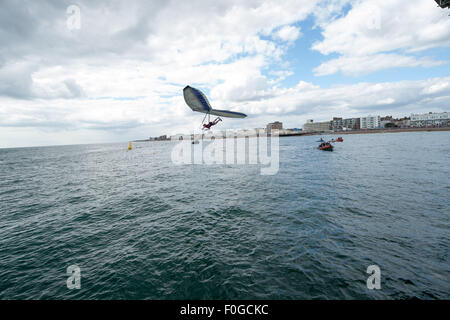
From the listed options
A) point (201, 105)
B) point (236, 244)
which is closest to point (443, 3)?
point (201, 105)

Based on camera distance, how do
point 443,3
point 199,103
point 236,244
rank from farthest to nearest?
point 443,3 → point 199,103 → point 236,244

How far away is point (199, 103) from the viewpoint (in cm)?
1555

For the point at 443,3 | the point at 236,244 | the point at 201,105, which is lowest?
the point at 236,244

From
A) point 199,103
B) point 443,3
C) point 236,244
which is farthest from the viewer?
point 443,3

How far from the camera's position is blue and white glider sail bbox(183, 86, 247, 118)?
1484 cm

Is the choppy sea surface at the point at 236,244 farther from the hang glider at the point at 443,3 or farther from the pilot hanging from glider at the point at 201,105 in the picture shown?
the hang glider at the point at 443,3

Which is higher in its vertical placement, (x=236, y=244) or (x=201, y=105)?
(x=201, y=105)

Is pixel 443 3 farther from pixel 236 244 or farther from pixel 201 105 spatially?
pixel 236 244

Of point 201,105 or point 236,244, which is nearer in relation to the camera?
point 236,244

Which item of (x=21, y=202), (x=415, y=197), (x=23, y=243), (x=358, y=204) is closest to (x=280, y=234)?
(x=358, y=204)

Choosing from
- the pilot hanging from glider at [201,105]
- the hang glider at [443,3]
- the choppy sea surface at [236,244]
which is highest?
the hang glider at [443,3]

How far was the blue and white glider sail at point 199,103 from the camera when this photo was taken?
1484 centimetres

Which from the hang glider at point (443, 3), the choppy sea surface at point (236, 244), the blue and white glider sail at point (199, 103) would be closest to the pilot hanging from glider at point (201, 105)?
the blue and white glider sail at point (199, 103)
